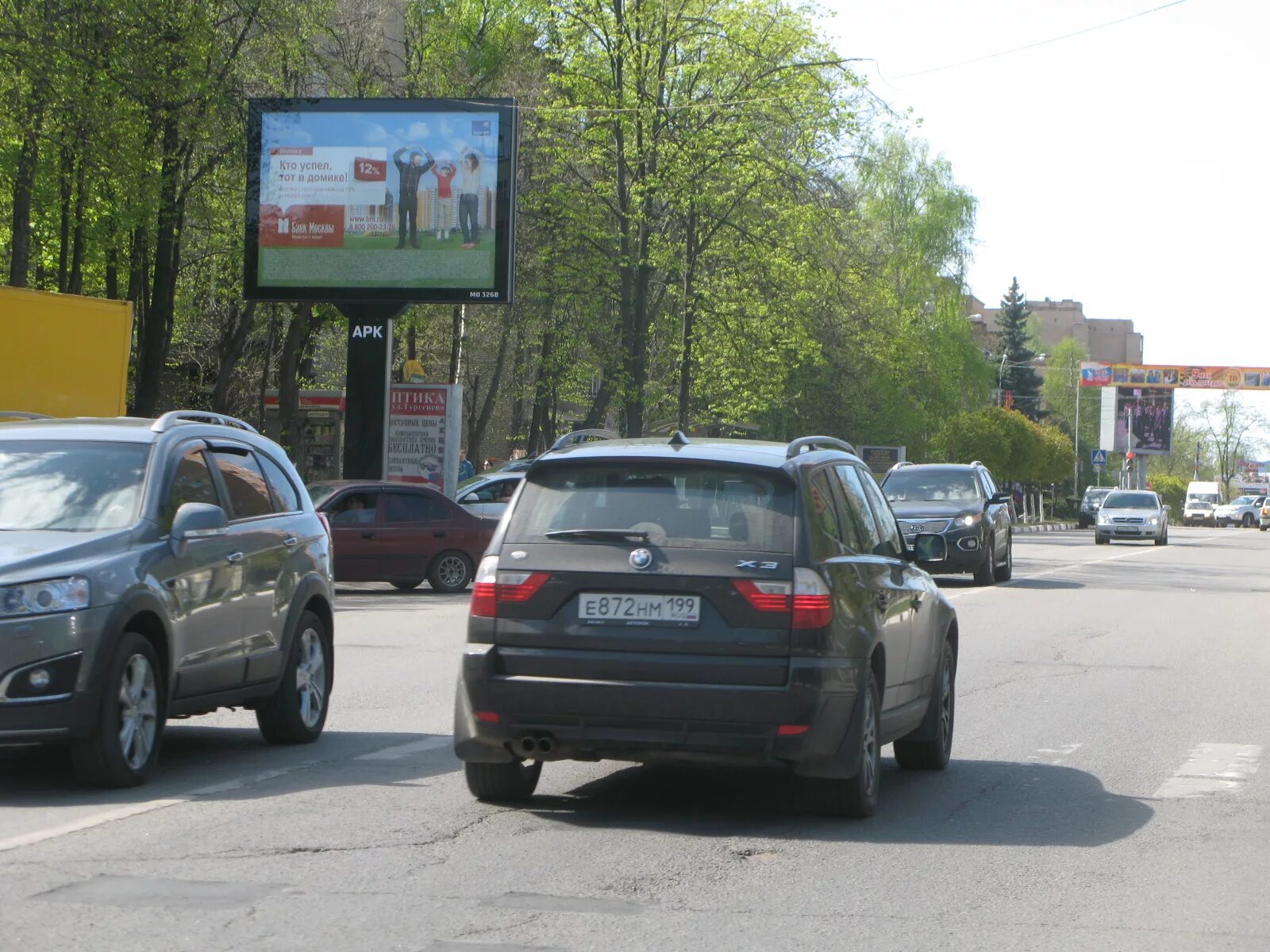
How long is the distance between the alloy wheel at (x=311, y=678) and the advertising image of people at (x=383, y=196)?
19.3 meters

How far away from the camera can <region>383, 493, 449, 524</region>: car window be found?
23641mm

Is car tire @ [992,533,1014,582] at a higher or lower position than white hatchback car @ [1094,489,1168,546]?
higher

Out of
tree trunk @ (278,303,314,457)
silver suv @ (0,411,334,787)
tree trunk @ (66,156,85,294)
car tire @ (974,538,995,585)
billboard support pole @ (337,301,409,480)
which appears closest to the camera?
silver suv @ (0,411,334,787)

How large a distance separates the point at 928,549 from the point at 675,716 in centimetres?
234

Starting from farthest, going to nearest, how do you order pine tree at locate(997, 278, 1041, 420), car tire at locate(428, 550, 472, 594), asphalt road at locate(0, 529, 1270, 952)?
pine tree at locate(997, 278, 1041, 420) → car tire at locate(428, 550, 472, 594) → asphalt road at locate(0, 529, 1270, 952)

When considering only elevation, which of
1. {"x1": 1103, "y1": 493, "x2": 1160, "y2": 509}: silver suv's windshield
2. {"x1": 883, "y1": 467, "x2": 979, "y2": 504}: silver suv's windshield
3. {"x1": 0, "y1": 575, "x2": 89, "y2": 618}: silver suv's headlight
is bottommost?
{"x1": 1103, "y1": 493, "x2": 1160, "y2": 509}: silver suv's windshield

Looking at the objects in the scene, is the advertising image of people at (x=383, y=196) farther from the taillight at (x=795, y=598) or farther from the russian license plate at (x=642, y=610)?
the taillight at (x=795, y=598)

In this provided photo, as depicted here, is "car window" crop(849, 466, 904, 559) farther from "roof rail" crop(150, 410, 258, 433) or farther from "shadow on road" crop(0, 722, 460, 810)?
"roof rail" crop(150, 410, 258, 433)

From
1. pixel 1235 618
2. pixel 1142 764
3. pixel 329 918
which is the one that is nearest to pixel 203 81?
pixel 1235 618

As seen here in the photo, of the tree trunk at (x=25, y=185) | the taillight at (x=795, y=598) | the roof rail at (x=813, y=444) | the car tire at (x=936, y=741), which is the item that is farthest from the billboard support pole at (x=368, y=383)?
the taillight at (x=795, y=598)

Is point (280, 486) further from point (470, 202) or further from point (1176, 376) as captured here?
point (1176, 376)

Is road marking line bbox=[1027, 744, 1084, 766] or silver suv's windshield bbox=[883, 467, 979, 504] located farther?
silver suv's windshield bbox=[883, 467, 979, 504]

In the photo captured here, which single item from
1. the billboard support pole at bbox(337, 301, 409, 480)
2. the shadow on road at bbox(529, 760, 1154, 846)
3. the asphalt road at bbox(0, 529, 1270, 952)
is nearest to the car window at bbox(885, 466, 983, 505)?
the billboard support pole at bbox(337, 301, 409, 480)

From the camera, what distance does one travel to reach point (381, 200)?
1142 inches
